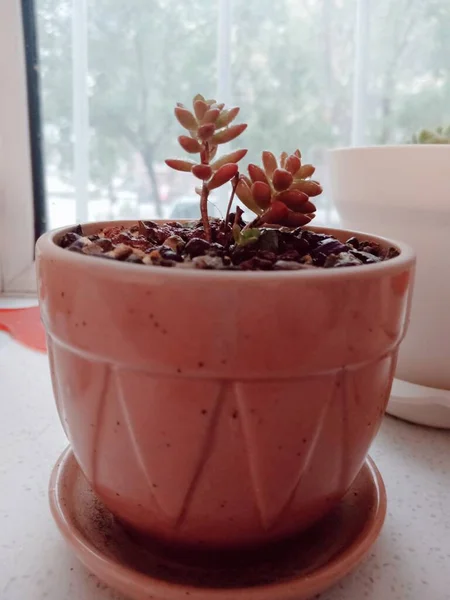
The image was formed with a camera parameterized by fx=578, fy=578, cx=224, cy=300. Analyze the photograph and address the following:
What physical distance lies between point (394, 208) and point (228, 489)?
33 cm

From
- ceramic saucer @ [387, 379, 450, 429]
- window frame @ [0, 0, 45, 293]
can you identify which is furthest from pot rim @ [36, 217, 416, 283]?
window frame @ [0, 0, 45, 293]

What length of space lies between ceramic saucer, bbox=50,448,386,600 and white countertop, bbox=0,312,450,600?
25mm

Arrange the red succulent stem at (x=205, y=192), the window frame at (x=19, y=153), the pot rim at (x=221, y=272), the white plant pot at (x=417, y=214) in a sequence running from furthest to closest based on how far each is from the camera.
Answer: the window frame at (x=19, y=153) → the white plant pot at (x=417, y=214) → the red succulent stem at (x=205, y=192) → the pot rim at (x=221, y=272)

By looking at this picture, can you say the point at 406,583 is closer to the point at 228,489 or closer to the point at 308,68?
the point at 228,489

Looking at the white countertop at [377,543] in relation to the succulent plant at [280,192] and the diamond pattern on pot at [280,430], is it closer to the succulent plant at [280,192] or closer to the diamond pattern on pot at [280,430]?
the diamond pattern on pot at [280,430]

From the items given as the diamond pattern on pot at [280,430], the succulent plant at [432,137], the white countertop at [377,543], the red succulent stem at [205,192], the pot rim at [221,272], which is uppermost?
the succulent plant at [432,137]

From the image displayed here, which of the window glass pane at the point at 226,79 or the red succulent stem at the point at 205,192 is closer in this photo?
the red succulent stem at the point at 205,192

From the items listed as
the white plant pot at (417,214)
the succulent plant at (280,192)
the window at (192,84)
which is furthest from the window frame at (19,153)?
the succulent plant at (280,192)

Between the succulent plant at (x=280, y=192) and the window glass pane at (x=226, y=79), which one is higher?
the window glass pane at (x=226, y=79)

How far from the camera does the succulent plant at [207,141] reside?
361 mm

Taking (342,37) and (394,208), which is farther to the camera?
(342,37)

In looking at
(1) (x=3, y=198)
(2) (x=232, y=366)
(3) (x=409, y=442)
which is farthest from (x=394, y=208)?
(1) (x=3, y=198)

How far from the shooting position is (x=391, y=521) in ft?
1.40

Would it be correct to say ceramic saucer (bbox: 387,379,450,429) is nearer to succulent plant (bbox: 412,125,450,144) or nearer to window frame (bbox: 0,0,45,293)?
succulent plant (bbox: 412,125,450,144)
